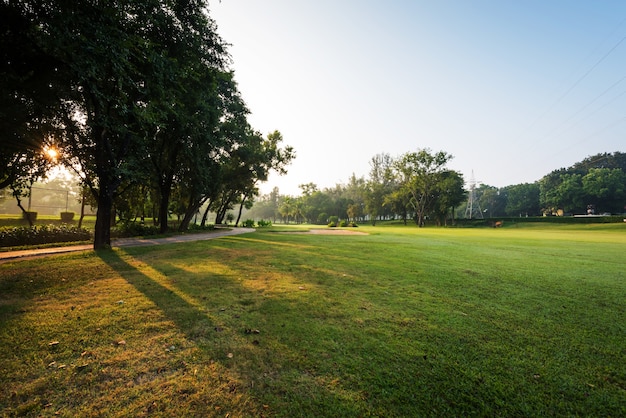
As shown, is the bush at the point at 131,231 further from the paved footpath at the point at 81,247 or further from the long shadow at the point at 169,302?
the long shadow at the point at 169,302

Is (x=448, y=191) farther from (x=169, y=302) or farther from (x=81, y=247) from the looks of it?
(x=169, y=302)

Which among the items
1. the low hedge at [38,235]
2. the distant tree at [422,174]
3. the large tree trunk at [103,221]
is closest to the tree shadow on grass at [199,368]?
the large tree trunk at [103,221]

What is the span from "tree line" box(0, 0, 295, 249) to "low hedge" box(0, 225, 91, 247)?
242 cm

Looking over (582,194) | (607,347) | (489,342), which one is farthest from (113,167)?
(582,194)

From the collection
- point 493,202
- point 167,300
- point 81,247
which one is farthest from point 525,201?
point 81,247

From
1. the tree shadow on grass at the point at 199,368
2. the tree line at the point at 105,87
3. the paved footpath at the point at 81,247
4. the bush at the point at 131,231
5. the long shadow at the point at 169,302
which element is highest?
the tree line at the point at 105,87

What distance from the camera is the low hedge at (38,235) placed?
1068 cm

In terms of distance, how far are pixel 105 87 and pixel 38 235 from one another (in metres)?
8.49

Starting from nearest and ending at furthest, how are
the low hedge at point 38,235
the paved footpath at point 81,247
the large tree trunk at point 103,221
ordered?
the paved footpath at point 81,247
the large tree trunk at point 103,221
the low hedge at point 38,235

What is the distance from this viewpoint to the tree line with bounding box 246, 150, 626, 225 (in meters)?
51.0

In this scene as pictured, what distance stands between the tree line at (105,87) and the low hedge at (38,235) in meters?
2.42

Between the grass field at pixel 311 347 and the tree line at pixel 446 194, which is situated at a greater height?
the tree line at pixel 446 194

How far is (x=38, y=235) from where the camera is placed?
11.5m

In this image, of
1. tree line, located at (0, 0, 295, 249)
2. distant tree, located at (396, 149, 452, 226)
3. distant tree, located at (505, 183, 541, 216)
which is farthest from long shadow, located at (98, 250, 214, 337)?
distant tree, located at (505, 183, 541, 216)
